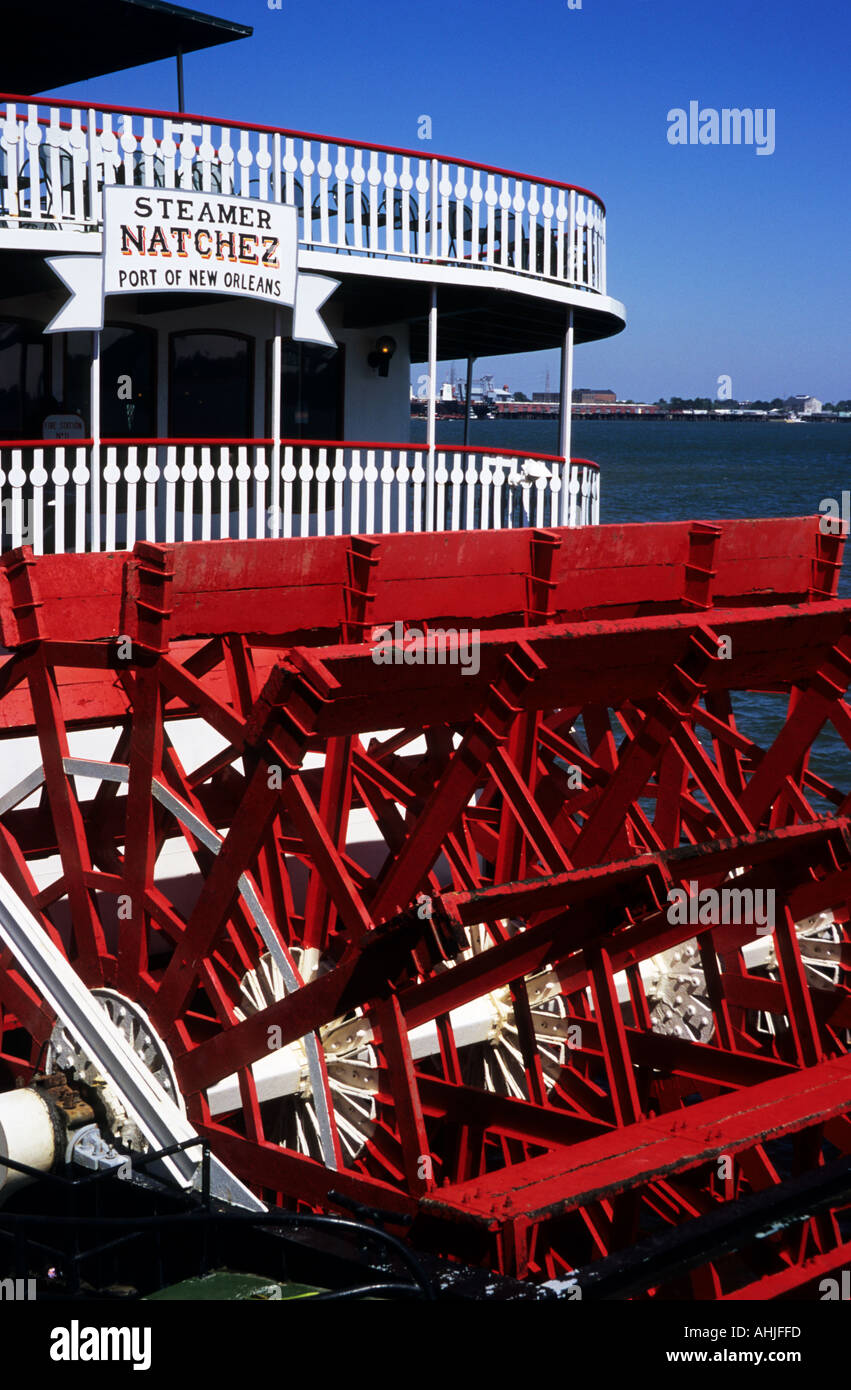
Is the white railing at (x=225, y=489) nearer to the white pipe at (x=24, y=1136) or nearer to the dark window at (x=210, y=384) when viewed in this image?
the dark window at (x=210, y=384)

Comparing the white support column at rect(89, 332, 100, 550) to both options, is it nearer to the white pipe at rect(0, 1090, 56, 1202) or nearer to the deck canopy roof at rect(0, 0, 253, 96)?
the white pipe at rect(0, 1090, 56, 1202)

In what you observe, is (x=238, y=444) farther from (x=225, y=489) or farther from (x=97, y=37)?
(x=97, y=37)

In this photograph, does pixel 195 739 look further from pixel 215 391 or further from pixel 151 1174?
pixel 151 1174

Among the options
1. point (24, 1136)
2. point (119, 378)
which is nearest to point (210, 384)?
point (119, 378)

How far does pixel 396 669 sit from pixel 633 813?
3.08 metres

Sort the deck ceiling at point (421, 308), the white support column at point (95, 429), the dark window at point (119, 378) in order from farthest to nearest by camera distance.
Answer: the dark window at point (119, 378) < the deck ceiling at point (421, 308) < the white support column at point (95, 429)

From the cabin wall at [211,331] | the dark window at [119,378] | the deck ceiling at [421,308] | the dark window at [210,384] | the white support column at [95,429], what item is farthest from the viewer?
the dark window at [210,384]

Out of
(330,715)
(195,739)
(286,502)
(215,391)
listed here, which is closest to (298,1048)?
(330,715)

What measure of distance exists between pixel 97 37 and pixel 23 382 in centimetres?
325

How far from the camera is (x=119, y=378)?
947cm

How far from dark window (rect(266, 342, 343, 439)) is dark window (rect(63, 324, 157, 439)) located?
0.78 meters

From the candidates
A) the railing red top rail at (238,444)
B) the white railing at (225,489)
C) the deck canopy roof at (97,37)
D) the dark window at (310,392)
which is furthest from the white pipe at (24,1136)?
the deck canopy roof at (97,37)

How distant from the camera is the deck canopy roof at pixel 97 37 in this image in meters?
10.6

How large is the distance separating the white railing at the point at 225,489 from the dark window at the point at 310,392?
0.90 feet
